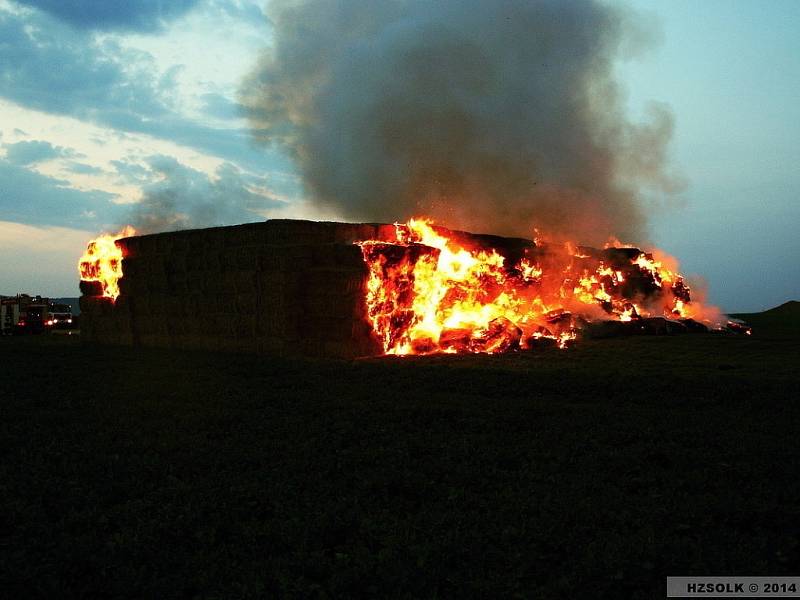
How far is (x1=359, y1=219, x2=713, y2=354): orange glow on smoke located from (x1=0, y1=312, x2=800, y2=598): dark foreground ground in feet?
29.7

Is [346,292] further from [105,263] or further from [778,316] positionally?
[778,316]

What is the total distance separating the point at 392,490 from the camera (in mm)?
7055

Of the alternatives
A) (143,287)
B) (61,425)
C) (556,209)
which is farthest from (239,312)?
(556,209)

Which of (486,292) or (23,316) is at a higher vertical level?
(486,292)

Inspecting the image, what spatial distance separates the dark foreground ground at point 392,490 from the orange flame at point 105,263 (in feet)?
59.2

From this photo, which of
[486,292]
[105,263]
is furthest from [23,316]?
[486,292]

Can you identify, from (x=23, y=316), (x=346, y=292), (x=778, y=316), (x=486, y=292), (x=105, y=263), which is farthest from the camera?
(x=778, y=316)

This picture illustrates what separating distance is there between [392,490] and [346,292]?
15.0m

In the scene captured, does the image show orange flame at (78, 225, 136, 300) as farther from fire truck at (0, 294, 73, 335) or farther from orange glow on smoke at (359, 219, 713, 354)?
orange glow on smoke at (359, 219, 713, 354)

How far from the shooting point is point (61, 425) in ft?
33.4

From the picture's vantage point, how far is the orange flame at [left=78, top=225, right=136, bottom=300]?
3105 cm

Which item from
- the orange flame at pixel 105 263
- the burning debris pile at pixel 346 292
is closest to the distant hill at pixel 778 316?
the burning debris pile at pixel 346 292

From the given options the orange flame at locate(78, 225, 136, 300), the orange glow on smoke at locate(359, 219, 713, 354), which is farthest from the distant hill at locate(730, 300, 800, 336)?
the orange flame at locate(78, 225, 136, 300)

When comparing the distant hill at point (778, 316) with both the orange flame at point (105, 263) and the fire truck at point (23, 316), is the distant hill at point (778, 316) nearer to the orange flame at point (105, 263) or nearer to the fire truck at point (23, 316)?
the orange flame at point (105, 263)
